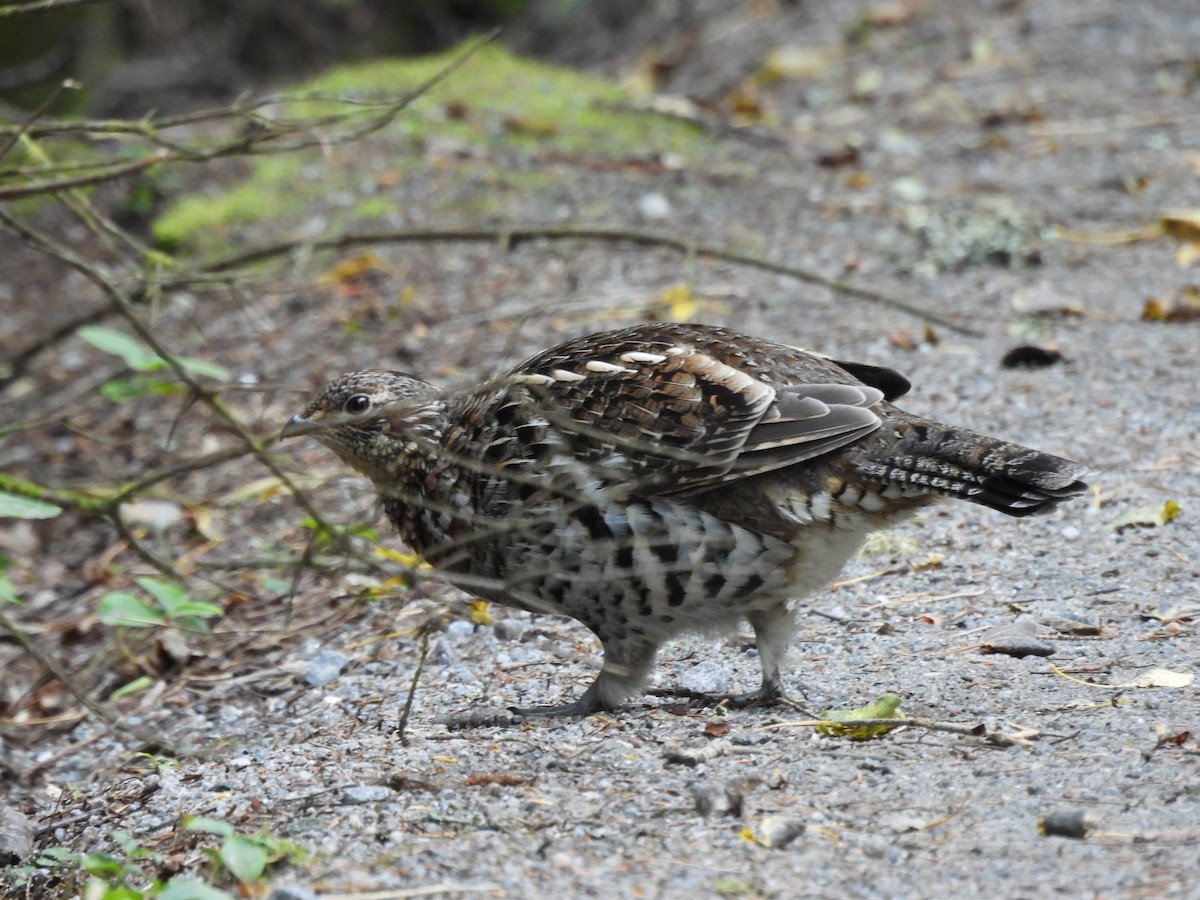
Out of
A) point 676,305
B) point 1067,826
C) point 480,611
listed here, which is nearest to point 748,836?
point 1067,826

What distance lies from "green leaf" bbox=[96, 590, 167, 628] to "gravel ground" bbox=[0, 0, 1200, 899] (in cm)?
45

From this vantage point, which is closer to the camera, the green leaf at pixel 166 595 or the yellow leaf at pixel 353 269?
the green leaf at pixel 166 595

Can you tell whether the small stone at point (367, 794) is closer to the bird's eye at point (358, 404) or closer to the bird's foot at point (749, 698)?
the bird's foot at point (749, 698)

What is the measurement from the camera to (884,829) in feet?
11.2

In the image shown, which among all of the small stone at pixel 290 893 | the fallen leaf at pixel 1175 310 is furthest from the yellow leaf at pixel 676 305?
the small stone at pixel 290 893

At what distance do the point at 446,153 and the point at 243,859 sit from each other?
724 centimetres

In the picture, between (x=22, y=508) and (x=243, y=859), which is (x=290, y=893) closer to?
(x=243, y=859)

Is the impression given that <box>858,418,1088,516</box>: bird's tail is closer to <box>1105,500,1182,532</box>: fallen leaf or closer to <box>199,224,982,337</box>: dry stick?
<box>1105,500,1182,532</box>: fallen leaf

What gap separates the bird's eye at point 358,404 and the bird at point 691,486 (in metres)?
0.57

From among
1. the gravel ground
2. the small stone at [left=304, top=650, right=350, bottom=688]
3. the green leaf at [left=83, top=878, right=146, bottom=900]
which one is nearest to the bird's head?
the gravel ground

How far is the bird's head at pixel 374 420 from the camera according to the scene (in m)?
4.85

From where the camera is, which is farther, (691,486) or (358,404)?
(358,404)

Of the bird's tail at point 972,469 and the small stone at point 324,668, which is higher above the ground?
the bird's tail at point 972,469

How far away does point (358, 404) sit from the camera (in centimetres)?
502
